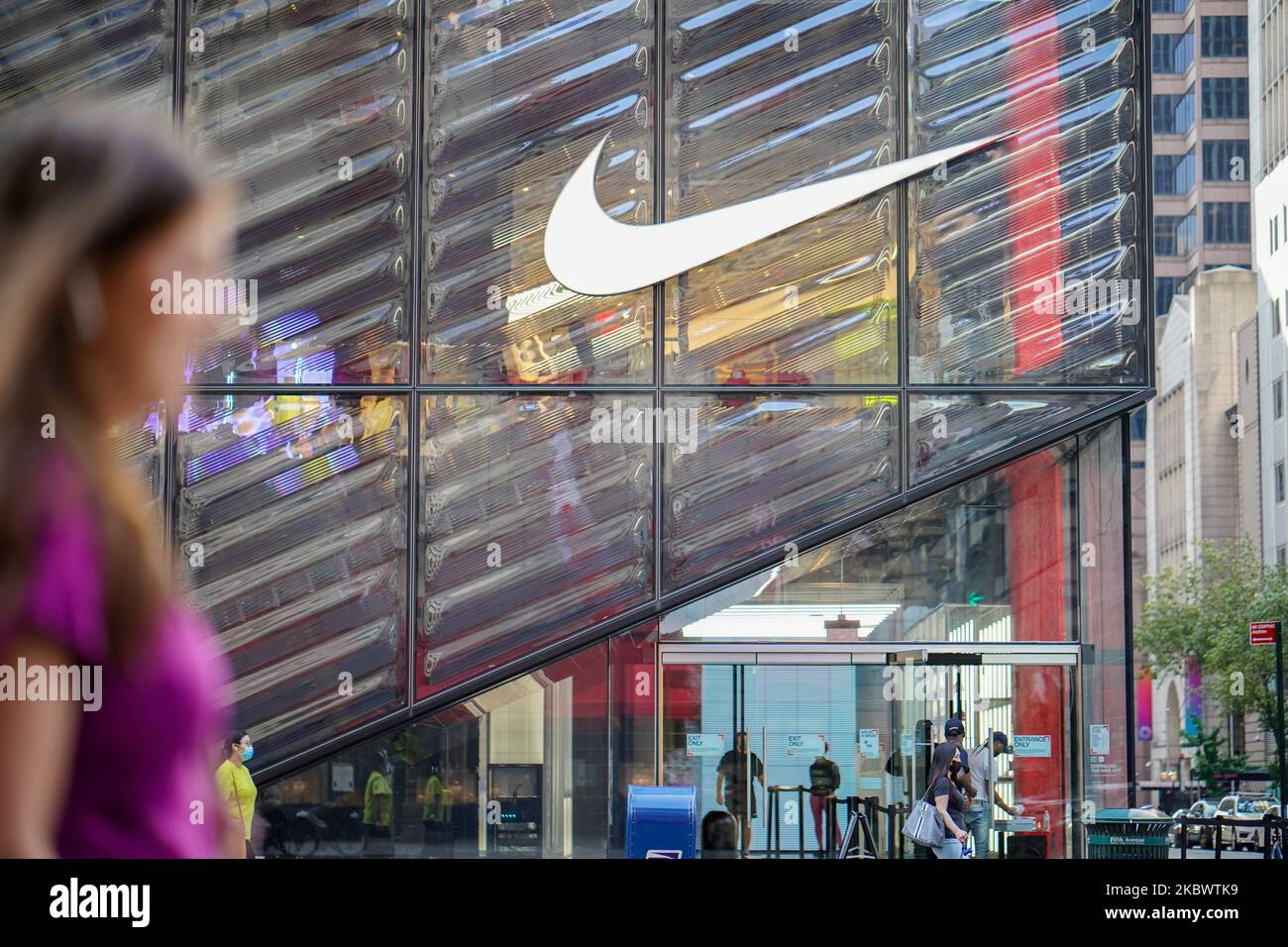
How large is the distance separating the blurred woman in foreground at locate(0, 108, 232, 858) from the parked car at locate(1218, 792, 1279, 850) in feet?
94.8

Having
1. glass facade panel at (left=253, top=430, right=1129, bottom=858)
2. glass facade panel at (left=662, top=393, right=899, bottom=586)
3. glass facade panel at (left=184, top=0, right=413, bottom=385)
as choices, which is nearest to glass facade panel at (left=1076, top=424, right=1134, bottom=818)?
glass facade panel at (left=253, top=430, right=1129, bottom=858)

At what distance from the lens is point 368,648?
15.0 m

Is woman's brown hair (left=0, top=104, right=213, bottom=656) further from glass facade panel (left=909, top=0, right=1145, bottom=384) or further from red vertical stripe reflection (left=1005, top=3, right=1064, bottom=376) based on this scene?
red vertical stripe reflection (left=1005, top=3, right=1064, bottom=376)

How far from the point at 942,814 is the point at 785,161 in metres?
6.31

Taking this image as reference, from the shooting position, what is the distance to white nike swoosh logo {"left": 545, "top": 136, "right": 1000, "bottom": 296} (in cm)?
1530

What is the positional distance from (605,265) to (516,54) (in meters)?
2.15

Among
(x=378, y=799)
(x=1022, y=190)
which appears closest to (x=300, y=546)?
(x=378, y=799)

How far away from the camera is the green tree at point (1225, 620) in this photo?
48.0 meters

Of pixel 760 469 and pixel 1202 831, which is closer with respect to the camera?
pixel 760 469

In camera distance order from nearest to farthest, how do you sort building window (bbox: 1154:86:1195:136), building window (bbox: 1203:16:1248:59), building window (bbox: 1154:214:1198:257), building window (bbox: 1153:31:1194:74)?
1. building window (bbox: 1203:16:1248:59)
2. building window (bbox: 1154:86:1195:136)
3. building window (bbox: 1153:31:1194:74)
4. building window (bbox: 1154:214:1198:257)

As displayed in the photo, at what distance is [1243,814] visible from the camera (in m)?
37.2

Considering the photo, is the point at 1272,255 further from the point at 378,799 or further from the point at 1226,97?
the point at 378,799
